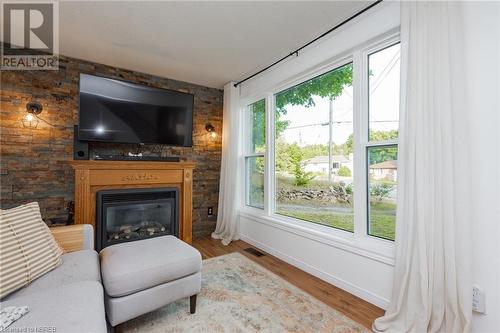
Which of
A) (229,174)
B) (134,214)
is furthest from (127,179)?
(229,174)

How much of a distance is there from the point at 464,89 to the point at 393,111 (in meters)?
0.52

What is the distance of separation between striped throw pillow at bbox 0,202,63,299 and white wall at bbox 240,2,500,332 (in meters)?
2.13

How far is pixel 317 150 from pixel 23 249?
98.5 inches

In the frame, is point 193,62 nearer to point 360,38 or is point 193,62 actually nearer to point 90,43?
point 90,43

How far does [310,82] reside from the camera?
2641 mm

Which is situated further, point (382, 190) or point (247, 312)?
point (382, 190)

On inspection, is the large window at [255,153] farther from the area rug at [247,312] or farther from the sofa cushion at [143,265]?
the sofa cushion at [143,265]

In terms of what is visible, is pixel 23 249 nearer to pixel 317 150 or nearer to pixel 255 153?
pixel 317 150

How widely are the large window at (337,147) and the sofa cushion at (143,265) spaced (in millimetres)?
1490

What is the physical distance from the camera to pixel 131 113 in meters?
2.78

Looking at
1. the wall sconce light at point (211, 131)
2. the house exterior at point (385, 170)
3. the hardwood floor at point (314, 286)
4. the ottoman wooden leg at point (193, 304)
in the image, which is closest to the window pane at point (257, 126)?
the wall sconce light at point (211, 131)

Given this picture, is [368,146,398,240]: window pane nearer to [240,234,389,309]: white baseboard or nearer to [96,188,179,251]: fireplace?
[240,234,389,309]: white baseboard

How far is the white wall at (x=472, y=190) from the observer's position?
4.28 ft

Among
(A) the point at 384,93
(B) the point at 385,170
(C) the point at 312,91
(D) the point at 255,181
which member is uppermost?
(C) the point at 312,91
